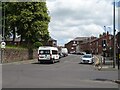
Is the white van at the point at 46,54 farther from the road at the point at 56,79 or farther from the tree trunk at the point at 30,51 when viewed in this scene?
the tree trunk at the point at 30,51

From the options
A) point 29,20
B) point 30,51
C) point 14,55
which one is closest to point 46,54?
point 14,55

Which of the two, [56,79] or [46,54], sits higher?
[46,54]

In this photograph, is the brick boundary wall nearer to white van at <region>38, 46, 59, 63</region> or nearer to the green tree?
the green tree

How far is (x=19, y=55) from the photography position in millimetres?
58688

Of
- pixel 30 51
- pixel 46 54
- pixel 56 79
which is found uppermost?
pixel 30 51

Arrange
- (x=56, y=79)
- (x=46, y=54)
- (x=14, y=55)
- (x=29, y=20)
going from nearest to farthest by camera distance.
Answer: (x=56, y=79)
(x=46, y=54)
(x=14, y=55)
(x=29, y=20)


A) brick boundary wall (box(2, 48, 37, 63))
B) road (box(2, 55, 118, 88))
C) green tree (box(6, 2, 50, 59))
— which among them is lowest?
road (box(2, 55, 118, 88))

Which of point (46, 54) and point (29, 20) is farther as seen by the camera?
point (29, 20)

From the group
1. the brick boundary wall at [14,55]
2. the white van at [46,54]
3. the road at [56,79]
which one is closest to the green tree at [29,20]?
the brick boundary wall at [14,55]

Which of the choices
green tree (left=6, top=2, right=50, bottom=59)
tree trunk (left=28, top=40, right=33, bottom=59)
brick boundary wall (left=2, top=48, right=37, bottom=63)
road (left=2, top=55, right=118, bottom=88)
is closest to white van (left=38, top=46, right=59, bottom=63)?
brick boundary wall (left=2, top=48, right=37, bottom=63)

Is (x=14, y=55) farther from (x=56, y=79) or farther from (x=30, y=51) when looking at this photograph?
(x=56, y=79)

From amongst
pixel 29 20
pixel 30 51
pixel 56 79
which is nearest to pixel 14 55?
pixel 29 20

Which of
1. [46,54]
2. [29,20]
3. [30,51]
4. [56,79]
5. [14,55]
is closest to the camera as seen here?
[56,79]

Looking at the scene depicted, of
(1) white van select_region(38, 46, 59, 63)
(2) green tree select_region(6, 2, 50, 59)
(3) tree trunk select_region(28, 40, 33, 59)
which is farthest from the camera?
(3) tree trunk select_region(28, 40, 33, 59)
